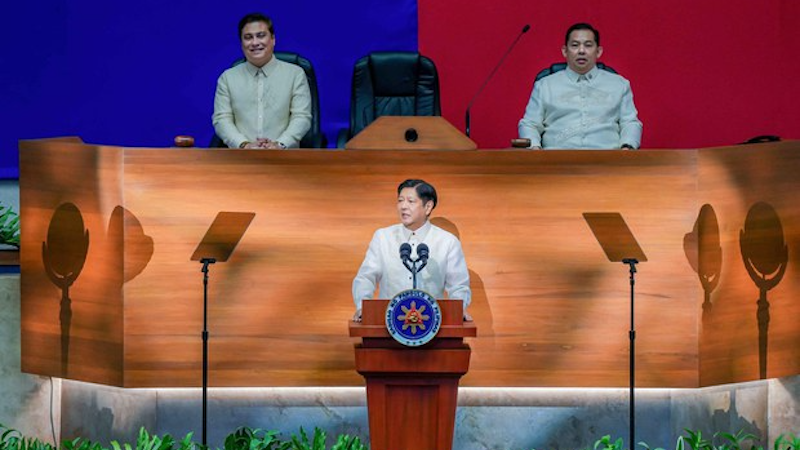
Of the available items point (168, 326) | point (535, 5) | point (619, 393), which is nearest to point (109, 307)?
point (168, 326)

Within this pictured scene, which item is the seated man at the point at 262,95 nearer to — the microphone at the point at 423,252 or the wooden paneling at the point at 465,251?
the wooden paneling at the point at 465,251

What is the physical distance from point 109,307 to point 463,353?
1.81 metres

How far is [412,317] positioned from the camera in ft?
18.9

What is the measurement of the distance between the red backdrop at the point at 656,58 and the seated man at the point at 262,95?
1.44m

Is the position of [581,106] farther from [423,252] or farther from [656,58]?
[423,252]

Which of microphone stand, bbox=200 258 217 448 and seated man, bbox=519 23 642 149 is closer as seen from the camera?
microphone stand, bbox=200 258 217 448

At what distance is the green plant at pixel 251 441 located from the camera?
646 cm

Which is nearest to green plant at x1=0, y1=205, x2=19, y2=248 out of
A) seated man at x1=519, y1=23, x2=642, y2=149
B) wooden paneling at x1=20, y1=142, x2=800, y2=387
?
wooden paneling at x1=20, y1=142, x2=800, y2=387

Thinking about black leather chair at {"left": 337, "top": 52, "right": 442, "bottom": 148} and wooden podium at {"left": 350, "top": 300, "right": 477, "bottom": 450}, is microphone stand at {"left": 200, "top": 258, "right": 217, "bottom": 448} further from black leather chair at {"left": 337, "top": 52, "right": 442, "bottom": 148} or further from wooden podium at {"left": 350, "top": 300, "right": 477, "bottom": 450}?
black leather chair at {"left": 337, "top": 52, "right": 442, "bottom": 148}

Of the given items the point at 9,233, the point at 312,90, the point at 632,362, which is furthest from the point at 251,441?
the point at 312,90

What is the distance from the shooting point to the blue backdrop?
898 cm

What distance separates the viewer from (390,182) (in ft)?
22.6

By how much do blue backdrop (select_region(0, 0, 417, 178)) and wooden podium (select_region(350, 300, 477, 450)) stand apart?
3.38 meters

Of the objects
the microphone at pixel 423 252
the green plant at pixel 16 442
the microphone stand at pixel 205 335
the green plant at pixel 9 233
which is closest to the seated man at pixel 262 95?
the green plant at pixel 9 233
